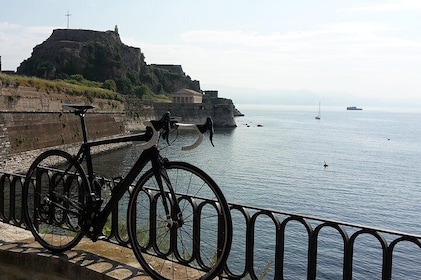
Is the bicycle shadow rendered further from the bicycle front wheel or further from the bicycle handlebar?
Result: the bicycle handlebar

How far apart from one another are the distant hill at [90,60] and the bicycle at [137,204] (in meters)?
80.3

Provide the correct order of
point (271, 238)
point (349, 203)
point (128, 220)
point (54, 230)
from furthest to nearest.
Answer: point (349, 203) → point (271, 238) → point (54, 230) → point (128, 220)

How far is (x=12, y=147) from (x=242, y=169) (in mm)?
16871

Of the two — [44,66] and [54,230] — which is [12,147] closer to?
[54,230]

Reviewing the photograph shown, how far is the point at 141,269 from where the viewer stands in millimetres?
3680

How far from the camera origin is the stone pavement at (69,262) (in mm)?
3650

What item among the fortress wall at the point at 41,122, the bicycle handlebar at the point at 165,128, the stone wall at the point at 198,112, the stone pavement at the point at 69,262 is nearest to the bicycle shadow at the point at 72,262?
the stone pavement at the point at 69,262

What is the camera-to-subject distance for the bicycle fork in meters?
3.38

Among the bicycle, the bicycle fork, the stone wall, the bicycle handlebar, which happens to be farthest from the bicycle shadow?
the stone wall

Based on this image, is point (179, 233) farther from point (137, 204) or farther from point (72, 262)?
point (72, 262)

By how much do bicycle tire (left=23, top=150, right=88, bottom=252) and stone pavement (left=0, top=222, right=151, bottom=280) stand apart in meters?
0.12

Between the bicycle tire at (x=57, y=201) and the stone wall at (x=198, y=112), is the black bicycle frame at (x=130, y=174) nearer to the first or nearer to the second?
the bicycle tire at (x=57, y=201)

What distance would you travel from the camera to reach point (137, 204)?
3.93 m

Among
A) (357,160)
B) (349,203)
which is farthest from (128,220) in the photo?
(357,160)
